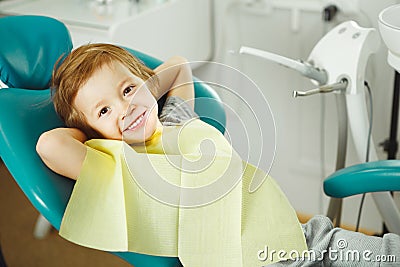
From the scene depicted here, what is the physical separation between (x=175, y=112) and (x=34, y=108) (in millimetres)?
255

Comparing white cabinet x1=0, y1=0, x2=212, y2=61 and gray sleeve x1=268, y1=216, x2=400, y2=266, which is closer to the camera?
gray sleeve x1=268, y1=216, x2=400, y2=266

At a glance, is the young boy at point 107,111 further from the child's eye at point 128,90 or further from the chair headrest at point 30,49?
the chair headrest at point 30,49

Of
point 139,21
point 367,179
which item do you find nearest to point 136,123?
point 367,179

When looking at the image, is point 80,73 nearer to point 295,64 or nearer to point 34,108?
point 34,108

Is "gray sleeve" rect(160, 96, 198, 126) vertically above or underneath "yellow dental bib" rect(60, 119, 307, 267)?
above

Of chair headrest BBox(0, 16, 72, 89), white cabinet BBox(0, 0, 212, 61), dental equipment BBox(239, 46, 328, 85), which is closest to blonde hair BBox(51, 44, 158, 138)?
chair headrest BBox(0, 16, 72, 89)

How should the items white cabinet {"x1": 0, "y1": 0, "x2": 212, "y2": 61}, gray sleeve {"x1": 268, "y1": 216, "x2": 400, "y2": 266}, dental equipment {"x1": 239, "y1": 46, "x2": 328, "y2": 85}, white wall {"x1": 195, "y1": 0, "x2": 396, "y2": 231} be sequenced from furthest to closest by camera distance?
white wall {"x1": 195, "y1": 0, "x2": 396, "y2": 231} < white cabinet {"x1": 0, "y1": 0, "x2": 212, "y2": 61} < dental equipment {"x1": 239, "y1": 46, "x2": 328, "y2": 85} < gray sleeve {"x1": 268, "y1": 216, "x2": 400, "y2": 266}

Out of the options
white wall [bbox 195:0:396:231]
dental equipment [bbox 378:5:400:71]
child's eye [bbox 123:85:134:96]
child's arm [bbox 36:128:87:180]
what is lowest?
white wall [bbox 195:0:396:231]

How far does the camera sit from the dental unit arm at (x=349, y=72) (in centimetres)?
138

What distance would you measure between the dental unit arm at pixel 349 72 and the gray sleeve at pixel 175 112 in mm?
264

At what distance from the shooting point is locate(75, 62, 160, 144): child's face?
3.29 feet

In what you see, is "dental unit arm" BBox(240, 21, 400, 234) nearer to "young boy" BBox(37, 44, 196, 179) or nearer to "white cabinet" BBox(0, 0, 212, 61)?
"young boy" BBox(37, 44, 196, 179)

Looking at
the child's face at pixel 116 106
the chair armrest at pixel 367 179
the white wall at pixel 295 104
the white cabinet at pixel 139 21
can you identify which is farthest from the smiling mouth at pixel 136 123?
the white wall at pixel 295 104

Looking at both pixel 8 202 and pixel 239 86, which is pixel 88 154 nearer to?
pixel 239 86
